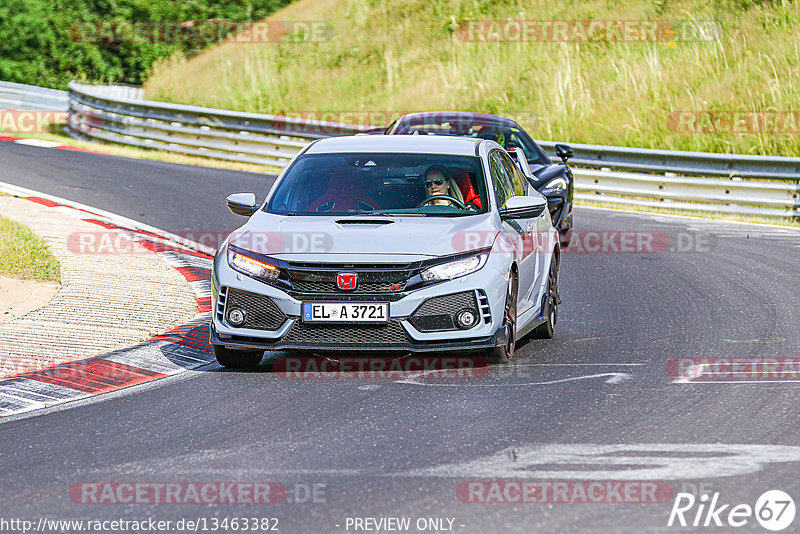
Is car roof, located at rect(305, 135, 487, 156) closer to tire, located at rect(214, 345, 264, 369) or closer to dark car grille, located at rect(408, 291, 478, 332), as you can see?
dark car grille, located at rect(408, 291, 478, 332)

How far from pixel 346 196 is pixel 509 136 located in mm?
6777

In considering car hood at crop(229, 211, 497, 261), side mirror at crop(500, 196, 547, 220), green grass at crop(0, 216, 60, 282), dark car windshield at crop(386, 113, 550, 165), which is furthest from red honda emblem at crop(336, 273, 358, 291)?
dark car windshield at crop(386, 113, 550, 165)

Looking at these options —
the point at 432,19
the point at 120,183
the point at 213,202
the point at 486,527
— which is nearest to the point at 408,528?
the point at 486,527

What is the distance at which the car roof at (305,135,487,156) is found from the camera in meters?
9.59

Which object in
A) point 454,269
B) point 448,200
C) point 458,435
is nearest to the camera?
point 458,435

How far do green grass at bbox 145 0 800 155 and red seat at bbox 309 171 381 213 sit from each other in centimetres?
1617

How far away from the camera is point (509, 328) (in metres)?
8.59

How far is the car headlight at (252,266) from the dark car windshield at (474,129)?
24.1ft

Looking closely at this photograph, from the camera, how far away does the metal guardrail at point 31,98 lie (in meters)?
34.8

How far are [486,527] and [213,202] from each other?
14109 mm

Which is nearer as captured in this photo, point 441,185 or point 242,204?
point 242,204

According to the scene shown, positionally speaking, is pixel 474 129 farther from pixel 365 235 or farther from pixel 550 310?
pixel 365 235

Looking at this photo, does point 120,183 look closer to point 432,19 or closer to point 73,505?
point 73,505

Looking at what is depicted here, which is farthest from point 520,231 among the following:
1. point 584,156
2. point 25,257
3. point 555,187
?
point 584,156
